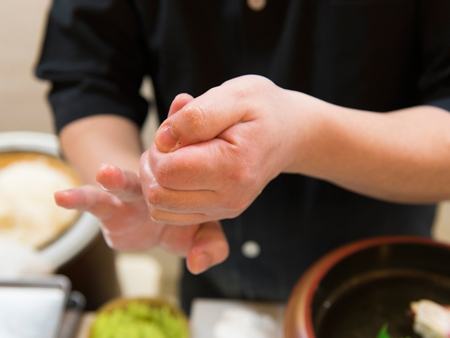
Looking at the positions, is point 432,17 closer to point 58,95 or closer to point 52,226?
point 58,95

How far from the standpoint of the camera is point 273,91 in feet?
1.29

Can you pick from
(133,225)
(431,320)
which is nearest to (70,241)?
(133,225)

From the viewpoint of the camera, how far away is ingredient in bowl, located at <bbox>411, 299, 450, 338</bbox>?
0.48 meters

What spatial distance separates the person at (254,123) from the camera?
1.17 feet

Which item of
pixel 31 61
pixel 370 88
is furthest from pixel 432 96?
pixel 31 61

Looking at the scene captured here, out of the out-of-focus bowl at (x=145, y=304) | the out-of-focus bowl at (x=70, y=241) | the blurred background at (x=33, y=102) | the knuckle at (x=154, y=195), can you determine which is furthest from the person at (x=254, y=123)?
the blurred background at (x=33, y=102)

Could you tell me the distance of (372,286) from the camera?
0.55 meters

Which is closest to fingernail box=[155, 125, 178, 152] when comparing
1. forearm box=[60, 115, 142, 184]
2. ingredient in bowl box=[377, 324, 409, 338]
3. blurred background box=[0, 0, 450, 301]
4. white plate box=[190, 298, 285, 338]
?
forearm box=[60, 115, 142, 184]

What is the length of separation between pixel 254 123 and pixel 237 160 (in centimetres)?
4

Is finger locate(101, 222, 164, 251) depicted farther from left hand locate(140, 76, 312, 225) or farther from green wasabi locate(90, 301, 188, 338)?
green wasabi locate(90, 301, 188, 338)

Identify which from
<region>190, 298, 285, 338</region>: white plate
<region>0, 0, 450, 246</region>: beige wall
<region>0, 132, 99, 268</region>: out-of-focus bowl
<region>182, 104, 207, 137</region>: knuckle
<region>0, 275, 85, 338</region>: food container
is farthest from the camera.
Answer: <region>0, 0, 450, 246</region>: beige wall

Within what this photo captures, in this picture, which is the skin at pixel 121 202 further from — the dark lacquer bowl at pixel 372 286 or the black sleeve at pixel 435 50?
the black sleeve at pixel 435 50

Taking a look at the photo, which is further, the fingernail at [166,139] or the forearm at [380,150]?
the forearm at [380,150]

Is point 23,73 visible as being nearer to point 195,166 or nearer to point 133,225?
point 133,225
